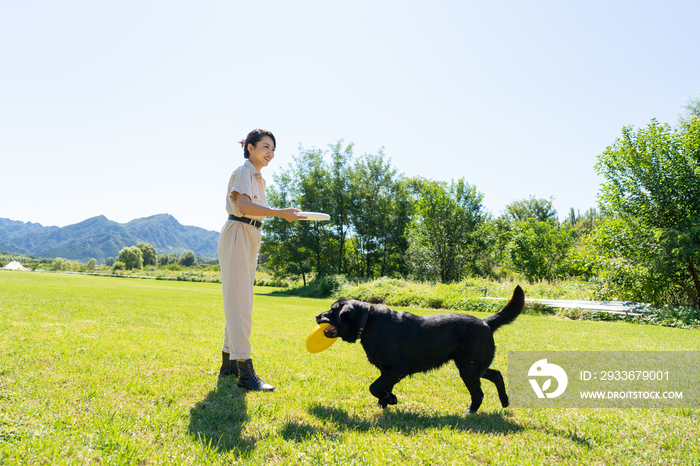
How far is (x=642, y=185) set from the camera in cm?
1328

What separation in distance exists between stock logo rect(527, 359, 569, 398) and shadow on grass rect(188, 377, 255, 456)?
305cm

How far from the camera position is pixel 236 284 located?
371 cm

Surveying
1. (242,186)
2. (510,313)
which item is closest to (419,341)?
(510,313)

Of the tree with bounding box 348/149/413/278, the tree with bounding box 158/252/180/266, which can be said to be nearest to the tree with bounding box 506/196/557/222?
the tree with bounding box 348/149/413/278

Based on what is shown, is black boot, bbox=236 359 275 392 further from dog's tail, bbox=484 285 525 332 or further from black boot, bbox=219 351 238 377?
dog's tail, bbox=484 285 525 332

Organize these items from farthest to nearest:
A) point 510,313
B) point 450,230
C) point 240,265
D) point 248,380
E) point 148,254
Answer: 1. point 148,254
2. point 450,230
3. point 240,265
4. point 248,380
5. point 510,313

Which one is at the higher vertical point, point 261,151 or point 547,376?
point 261,151

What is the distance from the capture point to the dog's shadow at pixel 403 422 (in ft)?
8.87

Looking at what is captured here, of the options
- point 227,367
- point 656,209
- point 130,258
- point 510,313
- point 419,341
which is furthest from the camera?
point 130,258

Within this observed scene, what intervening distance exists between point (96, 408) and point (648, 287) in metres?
16.8

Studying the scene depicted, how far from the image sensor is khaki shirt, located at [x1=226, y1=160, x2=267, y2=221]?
12.0 feet

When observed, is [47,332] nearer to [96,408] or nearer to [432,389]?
[96,408]

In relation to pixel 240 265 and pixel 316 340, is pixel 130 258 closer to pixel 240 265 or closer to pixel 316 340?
pixel 240 265

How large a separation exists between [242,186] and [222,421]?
2168 mm
